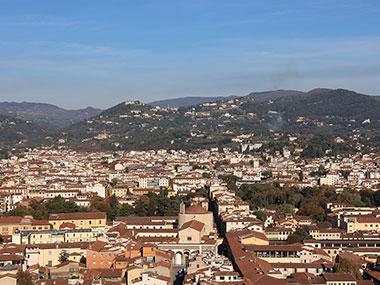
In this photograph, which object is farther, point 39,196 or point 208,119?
point 208,119

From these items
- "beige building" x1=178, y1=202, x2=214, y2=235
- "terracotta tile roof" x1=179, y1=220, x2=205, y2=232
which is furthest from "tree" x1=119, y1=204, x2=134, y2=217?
"terracotta tile roof" x1=179, y1=220, x2=205, y2=232

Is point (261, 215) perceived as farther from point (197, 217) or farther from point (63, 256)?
point (63, 256)

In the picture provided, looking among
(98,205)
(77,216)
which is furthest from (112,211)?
(77,216)

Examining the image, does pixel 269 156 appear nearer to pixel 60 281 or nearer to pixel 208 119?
pixel 208 119

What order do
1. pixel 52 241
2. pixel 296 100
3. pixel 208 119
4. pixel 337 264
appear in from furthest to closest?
pixel 296 100, pixel 208 119, pixel 52 241, pixel 337 264

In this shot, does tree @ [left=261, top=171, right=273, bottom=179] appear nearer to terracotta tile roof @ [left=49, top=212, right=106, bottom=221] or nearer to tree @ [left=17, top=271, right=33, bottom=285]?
terracotta tile roof @ [left=49, top=212, right=106, bottom=221]

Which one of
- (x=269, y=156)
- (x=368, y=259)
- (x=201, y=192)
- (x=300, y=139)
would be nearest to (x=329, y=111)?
(x=300, y=139)
